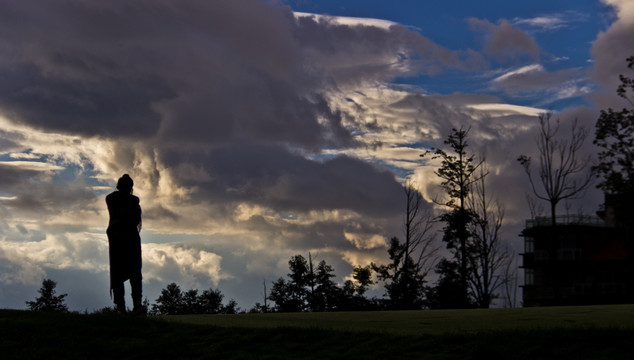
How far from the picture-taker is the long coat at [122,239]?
52.8 ft

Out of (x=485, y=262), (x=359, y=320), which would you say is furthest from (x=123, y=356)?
(x=485, y=262)

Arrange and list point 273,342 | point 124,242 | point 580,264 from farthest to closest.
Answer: point 580,264, point 124,242, point 273,342

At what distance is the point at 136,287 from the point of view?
16.2 m

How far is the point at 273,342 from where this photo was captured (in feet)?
44.8

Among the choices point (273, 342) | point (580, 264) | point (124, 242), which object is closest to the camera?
point (273, 342)

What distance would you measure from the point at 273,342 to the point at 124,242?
184 inches

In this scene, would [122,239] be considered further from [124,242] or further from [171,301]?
[171,301]

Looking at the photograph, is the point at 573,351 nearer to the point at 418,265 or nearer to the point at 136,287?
the point at 136,287

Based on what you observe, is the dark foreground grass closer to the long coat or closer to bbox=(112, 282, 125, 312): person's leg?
bbox=(112, 282, 125, 312): person's leg

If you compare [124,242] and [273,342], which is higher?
[124,242]

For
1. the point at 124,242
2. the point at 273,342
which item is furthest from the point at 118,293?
the point at 273,342

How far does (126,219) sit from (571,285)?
191 feet

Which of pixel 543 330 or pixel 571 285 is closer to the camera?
pixel 543 330

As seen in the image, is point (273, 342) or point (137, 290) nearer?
point (273, 342)
